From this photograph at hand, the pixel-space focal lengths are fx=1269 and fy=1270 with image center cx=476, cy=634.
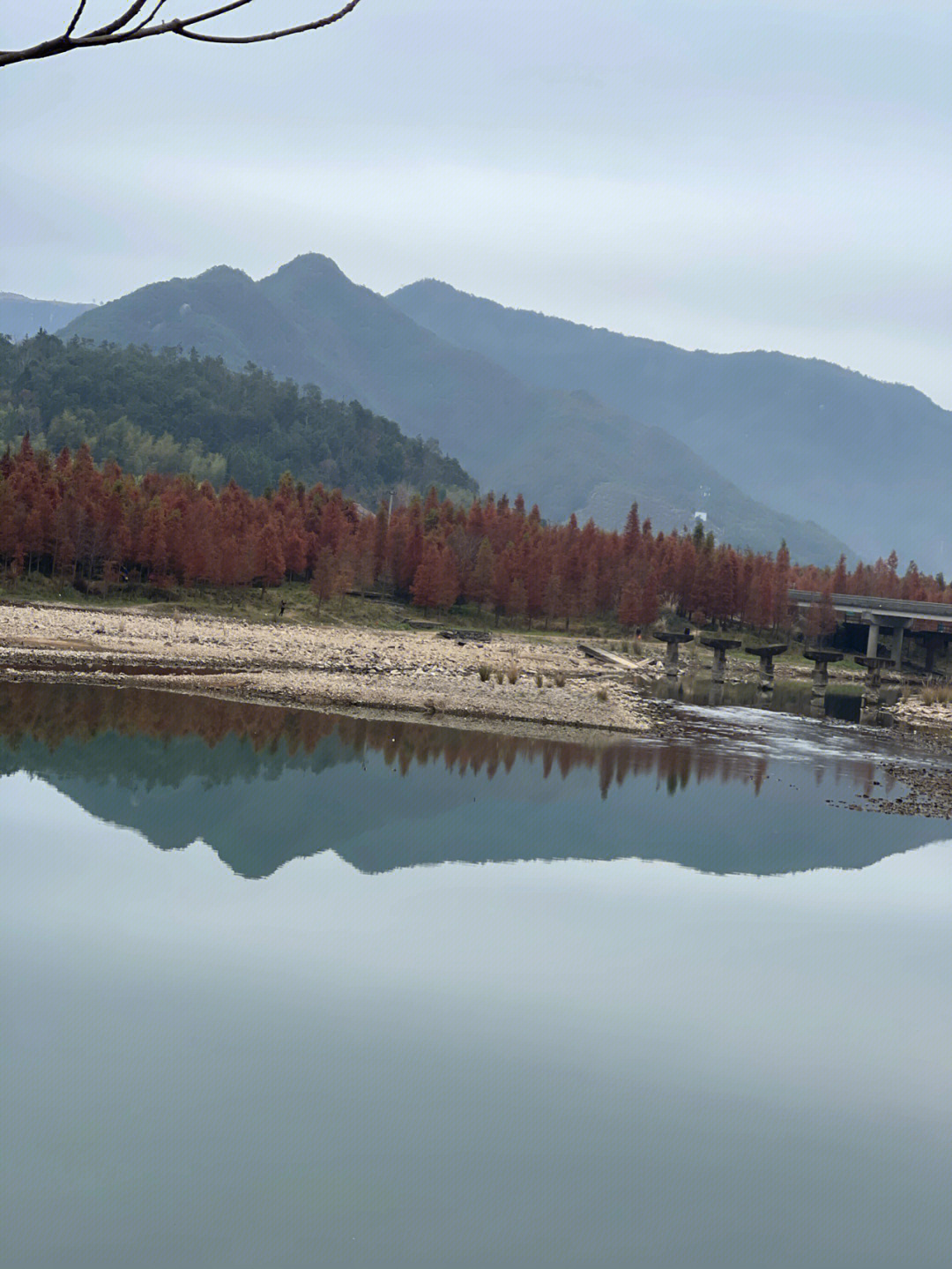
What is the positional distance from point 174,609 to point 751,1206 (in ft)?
239

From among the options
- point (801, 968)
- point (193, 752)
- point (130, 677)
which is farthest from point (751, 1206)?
point (130, 677)

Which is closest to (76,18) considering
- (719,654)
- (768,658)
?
(768,658)

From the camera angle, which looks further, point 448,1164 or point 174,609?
point 174,609

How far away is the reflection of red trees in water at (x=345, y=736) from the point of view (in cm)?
3475

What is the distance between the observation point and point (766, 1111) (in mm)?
14062

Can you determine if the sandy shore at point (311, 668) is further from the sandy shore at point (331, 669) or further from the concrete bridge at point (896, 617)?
the concrete bridge at point (896, 617)

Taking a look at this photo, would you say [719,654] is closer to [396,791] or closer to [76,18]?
[396,791]

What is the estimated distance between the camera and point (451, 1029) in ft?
50.9

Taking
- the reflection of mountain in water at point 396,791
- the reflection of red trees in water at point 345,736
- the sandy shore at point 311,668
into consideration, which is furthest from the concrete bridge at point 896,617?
the reflection of mountain in water at point 396,791

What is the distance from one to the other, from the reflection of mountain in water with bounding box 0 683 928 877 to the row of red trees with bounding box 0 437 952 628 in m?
48.4

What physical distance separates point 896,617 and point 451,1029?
10923 cm

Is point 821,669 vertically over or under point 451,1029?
over

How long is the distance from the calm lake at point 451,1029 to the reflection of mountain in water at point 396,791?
182 mm

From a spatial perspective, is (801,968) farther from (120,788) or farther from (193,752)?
(193,752)
